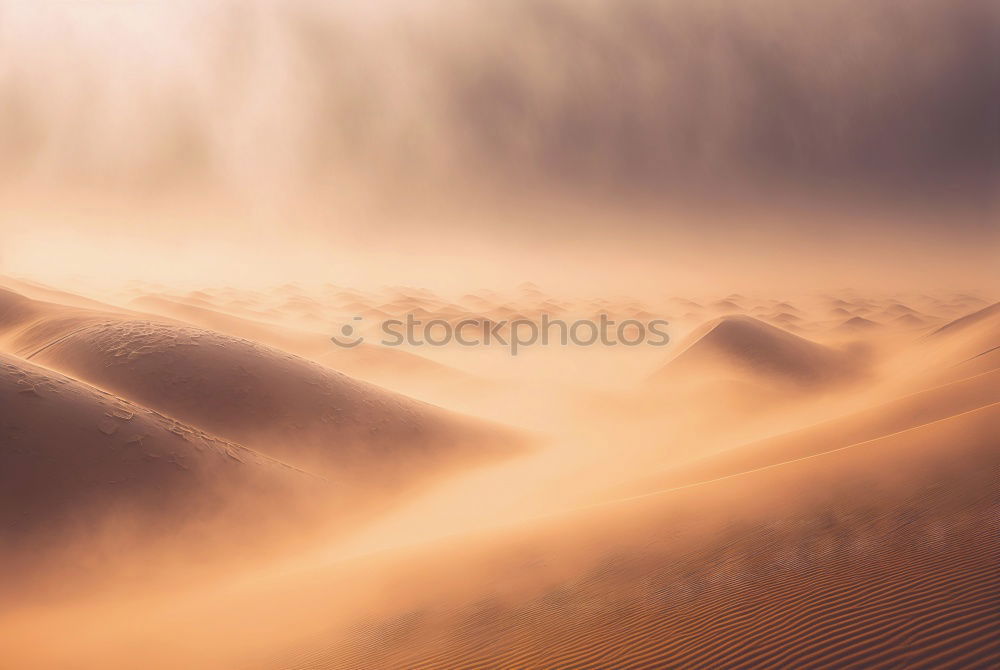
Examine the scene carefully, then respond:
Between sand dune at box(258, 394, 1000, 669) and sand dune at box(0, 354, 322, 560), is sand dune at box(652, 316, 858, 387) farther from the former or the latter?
sand dune at box(258, 394, 1000, 669)

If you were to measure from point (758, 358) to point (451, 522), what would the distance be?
20.5m

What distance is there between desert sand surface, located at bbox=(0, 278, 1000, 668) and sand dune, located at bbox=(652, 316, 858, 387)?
6496 millimetres

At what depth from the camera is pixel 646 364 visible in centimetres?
Answer: 3272

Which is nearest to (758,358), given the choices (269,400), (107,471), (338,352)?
(338,352)

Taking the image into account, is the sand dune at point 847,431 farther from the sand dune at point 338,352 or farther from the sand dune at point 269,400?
the sand dune at point 338,352

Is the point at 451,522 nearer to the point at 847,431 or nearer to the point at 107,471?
the point at 107,471

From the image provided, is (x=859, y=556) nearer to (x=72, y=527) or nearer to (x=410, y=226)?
(x=72, y=527)

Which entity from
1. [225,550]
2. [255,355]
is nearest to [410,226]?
[255,355]

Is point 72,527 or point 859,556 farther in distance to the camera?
point 72,527

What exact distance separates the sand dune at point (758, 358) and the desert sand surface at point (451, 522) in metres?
6.50

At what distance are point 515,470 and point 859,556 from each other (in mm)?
9444

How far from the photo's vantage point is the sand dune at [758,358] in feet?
85.5

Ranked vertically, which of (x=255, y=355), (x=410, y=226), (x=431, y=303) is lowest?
(x=255, y=355)

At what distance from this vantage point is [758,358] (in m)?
27.1
